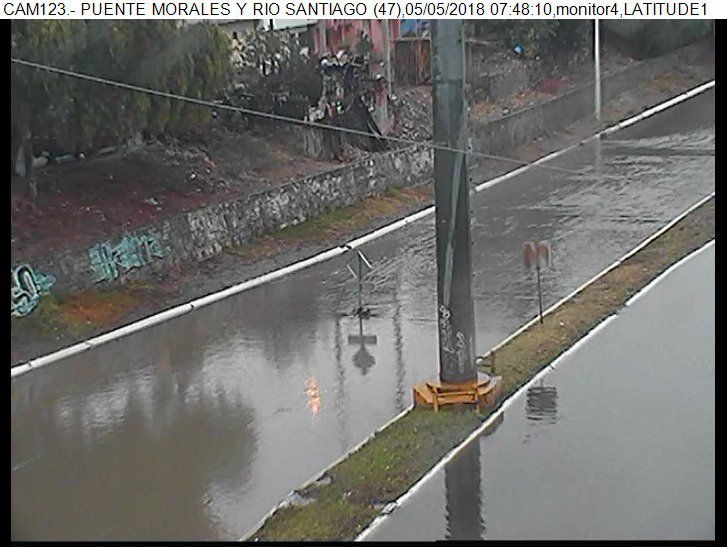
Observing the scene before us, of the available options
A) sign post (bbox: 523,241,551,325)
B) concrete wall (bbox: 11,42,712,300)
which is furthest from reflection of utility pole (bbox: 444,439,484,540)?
sign post (bbox: 523,241,551,325)

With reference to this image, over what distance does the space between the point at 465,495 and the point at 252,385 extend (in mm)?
2398

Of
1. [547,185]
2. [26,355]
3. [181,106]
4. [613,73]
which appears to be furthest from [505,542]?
[613,73]

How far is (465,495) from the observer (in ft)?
19.3

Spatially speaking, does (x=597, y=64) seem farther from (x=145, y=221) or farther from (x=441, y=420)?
(x=441, y=420)

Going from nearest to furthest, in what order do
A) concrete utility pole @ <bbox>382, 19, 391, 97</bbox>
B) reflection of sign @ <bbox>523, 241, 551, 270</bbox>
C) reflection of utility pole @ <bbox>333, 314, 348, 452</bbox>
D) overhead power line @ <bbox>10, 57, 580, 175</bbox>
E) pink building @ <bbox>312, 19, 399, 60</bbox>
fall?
reflection of utility pole @ <bbox>333, 314, 348, 452</bbox>, overhead power line @ <bbox>10, 57, 580, 175</bbox>, reflection of sign @ <bbox>523, 241, 551, 270</bbox>, pink building @ <bbox>312, 19, 399, 60</bbox>, concrete utility pole @ <bbox>382, 19, 391, 97</bbox>

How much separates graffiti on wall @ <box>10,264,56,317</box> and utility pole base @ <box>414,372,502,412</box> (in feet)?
7.79

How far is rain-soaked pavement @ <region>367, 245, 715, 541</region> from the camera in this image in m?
5.22

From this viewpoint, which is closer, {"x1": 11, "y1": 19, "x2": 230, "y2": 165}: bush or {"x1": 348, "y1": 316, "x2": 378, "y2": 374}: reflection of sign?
{"x1": 11, "y1": 19, "x2": 230, "y2": 165}: bush

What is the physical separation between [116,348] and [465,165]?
8.14ft

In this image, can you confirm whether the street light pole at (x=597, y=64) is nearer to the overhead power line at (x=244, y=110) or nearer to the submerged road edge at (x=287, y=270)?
the submerged road edge at (x=287, y=270)

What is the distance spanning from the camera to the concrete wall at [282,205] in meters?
8.30

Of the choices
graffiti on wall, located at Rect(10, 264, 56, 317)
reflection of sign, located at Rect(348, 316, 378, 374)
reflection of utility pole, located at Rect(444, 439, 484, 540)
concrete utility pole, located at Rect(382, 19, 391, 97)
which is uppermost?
concrete utility pole, located at Rect(382, 19, 391, 97)

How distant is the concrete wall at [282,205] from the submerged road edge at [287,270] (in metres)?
0.39

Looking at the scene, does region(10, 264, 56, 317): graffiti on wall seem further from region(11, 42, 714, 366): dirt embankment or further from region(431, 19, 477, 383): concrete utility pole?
region(431, 19, 477, 383): concrete utility pole
